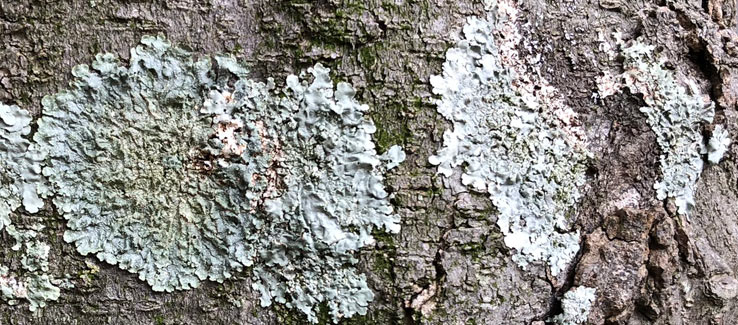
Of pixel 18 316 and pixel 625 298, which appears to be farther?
pixel 625 298

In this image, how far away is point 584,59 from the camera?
1120mm

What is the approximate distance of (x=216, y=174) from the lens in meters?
1.01

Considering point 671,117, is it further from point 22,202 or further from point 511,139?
point 22,202

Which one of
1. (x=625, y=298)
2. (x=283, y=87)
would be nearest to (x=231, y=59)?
(x=283, y=87)

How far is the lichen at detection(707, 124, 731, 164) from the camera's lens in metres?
1.22

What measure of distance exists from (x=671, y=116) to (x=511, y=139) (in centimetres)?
31

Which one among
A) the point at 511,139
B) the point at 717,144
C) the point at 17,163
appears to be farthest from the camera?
the point at 717,144

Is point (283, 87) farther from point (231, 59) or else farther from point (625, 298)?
point (625, 298)

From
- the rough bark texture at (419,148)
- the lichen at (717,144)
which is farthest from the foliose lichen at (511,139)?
the lichen at (717,144)

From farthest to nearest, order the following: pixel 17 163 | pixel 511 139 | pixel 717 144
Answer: pixel 717 144, pixel 511 139, pixel 17 163

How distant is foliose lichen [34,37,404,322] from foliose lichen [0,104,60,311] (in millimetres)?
25

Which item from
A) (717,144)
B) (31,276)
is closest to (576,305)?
(717,144)

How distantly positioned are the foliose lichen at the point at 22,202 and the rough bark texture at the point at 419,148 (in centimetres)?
2

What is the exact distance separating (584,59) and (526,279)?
376 mm
